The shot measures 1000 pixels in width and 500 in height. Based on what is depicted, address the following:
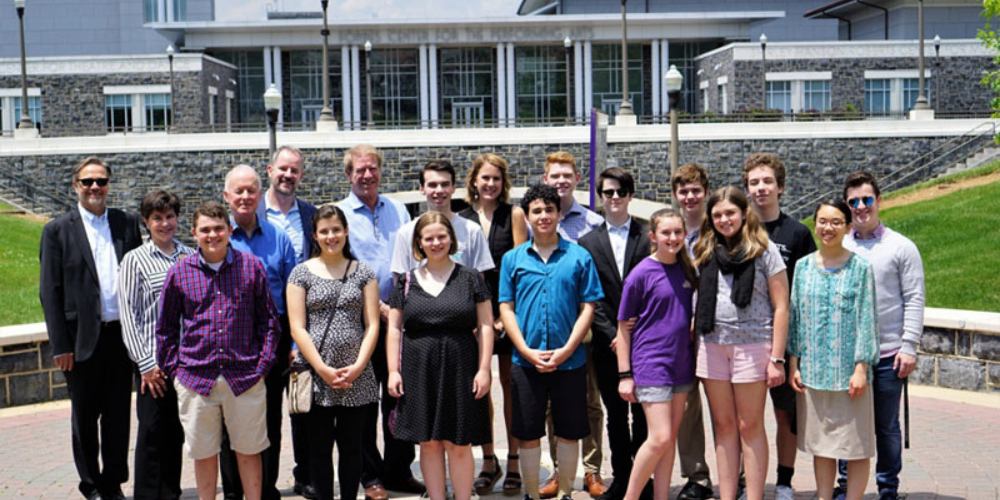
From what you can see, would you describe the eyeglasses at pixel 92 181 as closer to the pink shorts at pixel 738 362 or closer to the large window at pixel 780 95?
the pink shorts at pixel 738 362

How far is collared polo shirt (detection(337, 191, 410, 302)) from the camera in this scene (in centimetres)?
666

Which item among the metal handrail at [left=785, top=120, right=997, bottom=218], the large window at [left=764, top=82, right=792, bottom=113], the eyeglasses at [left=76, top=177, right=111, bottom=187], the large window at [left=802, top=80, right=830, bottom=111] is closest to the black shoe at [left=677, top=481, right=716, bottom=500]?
the eyeglasses at [left=76, top=177, right=111, bottom=187]

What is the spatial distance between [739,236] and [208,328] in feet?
9.86

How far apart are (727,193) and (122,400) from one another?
3989mm

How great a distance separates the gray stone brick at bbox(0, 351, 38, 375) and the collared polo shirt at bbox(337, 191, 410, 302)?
14.8ft

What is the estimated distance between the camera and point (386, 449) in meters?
6.74

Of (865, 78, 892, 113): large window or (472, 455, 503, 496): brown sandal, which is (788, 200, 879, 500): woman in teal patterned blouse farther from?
(865, 78, 892, 113): large window

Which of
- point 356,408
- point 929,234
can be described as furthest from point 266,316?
point 929,234

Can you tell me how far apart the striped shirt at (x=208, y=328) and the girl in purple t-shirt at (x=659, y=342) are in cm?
208

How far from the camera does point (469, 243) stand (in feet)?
20.6

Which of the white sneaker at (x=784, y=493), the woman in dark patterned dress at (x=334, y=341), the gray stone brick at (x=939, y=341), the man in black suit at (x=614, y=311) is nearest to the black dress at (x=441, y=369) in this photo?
the woman in dark patterned dress at (x=334, y=341)

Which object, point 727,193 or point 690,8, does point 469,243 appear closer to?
point 727,193

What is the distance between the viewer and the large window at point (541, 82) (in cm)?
5272

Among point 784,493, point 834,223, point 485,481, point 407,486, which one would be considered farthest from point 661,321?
point 407,486
